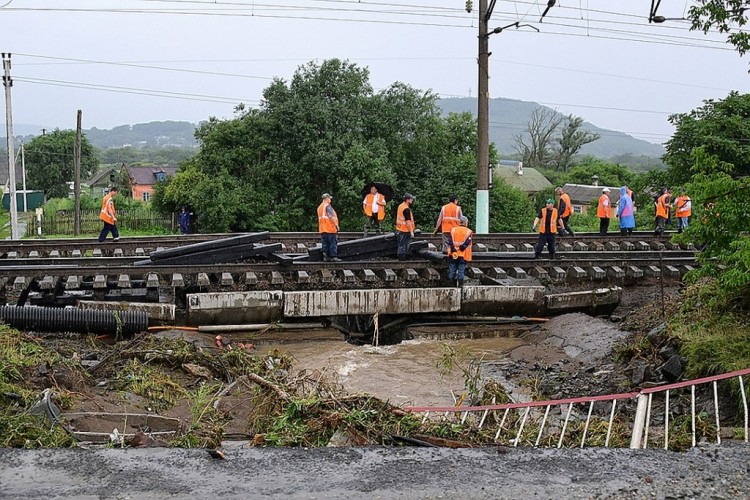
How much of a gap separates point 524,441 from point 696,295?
507 centimetres

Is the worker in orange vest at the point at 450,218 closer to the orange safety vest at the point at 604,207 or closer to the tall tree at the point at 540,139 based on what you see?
the orange safety vest at the point at 604,207

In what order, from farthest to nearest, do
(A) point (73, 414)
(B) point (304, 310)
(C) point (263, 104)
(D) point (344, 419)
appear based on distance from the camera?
(C) point (263, 104) → (B) point (304, 310) → (A) point (73, 414) → (D) point (344, 419)

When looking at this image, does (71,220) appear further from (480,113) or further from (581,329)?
(581,329)

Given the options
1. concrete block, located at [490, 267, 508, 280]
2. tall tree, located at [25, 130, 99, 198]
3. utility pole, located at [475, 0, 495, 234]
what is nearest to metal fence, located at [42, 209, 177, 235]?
utility pole, located at [475, 0, 495, 234]

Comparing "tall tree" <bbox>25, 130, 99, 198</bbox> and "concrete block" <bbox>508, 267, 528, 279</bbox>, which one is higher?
"tall tree" <bbox>25, 130, 99, 198</bbox>

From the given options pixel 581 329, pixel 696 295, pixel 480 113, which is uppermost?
pixel 480 113

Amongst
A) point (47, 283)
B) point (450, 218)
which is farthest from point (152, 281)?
point (450, 218)

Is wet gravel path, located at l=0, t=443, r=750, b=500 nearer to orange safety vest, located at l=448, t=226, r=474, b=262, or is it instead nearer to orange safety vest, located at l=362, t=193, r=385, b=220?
orange safety vest, located at l=448, t=226, r=474, b=262

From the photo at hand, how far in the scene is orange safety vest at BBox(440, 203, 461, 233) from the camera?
1372 cm

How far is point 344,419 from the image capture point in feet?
19.2

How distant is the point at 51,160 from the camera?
2734 inches

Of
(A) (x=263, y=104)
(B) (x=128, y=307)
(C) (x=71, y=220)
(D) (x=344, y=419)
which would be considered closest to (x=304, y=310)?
(B) (x=128, y=307)

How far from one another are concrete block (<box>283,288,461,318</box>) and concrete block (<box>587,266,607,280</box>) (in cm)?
288

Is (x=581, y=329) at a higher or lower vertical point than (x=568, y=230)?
lower
